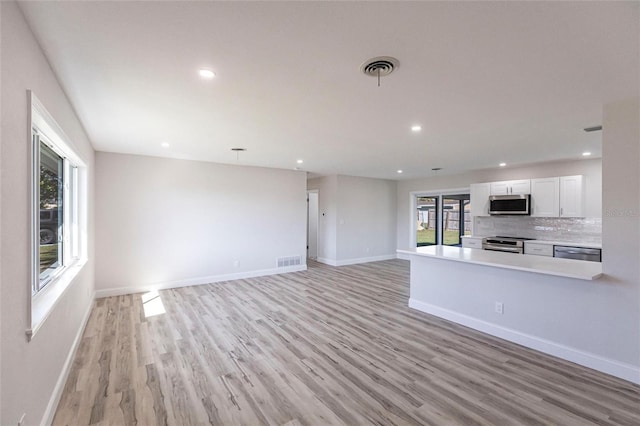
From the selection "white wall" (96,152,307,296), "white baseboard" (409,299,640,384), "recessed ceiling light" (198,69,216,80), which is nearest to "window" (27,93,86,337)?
"recessed ceiling light" (198,69,216,80)

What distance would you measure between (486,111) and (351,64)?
1664mm

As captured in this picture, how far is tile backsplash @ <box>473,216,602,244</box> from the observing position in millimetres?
5227

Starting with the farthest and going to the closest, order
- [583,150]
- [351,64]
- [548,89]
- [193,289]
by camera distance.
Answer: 1. [193,289]
2. [583,150]
3. [548,89]
4. [351,64]

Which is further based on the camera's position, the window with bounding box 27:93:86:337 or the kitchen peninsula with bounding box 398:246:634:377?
the kitchen peninsula with bounding box 398:246:634:377

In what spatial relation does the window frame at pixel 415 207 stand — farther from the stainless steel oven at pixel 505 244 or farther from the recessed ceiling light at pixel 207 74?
the recessed ceiling light at pixel 207 74

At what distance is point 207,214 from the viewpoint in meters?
5.66

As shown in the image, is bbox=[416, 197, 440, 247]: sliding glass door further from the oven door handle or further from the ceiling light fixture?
the ceiling light fixture

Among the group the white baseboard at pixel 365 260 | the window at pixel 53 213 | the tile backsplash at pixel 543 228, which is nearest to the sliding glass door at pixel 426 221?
the white baseboard at pixel 365 260

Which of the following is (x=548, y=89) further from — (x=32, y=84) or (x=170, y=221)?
(x=170, y=221)

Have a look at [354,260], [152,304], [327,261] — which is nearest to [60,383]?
[152,304]

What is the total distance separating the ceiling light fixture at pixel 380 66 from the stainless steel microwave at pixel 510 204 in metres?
5.11

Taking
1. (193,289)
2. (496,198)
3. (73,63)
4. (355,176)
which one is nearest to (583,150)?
(496,198)

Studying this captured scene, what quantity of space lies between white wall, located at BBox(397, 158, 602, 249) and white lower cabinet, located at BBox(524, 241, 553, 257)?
83 centimetres

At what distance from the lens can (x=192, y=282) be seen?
5.50 m
